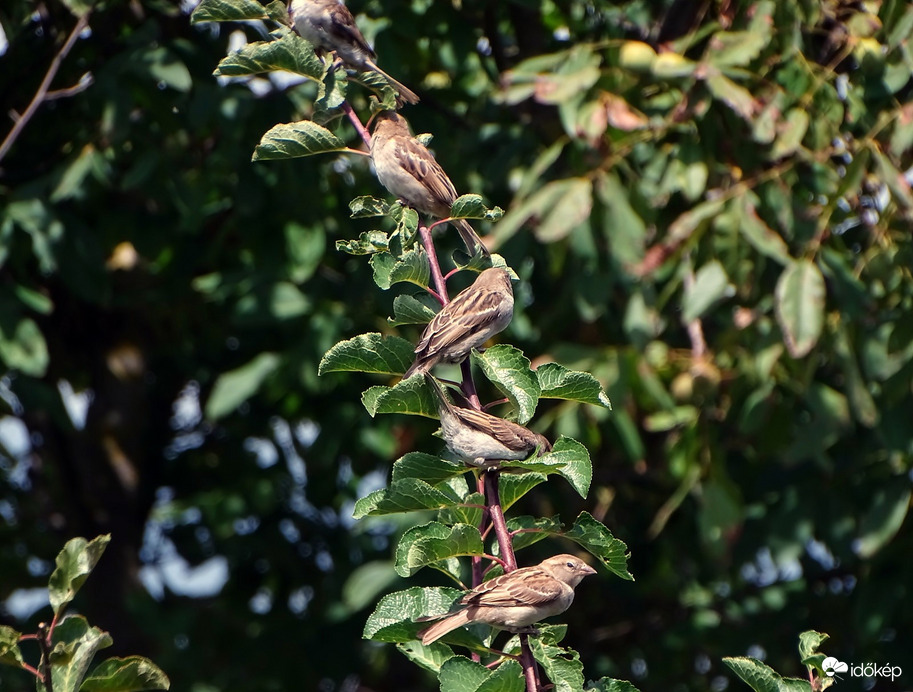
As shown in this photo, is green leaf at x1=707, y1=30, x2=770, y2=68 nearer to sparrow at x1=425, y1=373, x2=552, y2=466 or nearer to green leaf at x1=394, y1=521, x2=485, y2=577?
sparrow at x1=425, y1=373, x2=552, y2=466

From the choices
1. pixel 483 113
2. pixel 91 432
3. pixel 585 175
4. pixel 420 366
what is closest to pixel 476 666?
pixel 420 366

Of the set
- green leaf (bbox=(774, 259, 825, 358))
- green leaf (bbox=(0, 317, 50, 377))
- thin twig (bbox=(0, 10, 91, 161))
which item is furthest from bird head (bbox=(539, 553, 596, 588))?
green leaf (bbox=(0, 317, 50, 377))

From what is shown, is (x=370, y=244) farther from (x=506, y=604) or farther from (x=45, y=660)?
(x=45, y=660)

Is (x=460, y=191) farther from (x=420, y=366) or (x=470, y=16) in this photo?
(x=420, y=366)

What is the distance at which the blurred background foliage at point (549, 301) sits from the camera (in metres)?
4.73

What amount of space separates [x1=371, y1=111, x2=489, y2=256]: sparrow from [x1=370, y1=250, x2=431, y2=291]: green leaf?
2.15 ft

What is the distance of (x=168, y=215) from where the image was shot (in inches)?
239

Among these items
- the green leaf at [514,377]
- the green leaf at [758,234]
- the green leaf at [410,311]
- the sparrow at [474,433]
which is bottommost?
the green leaf at [758,234]

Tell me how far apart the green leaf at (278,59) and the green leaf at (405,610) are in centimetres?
105

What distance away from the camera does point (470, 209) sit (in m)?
2.30

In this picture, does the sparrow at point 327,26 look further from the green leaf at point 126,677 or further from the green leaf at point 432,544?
the green leaf at point 126,677

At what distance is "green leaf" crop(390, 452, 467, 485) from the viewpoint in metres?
2.14

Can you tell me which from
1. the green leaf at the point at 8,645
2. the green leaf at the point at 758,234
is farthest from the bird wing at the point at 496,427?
the green leaf at the point at 758,234

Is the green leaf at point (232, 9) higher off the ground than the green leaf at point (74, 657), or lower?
higher
